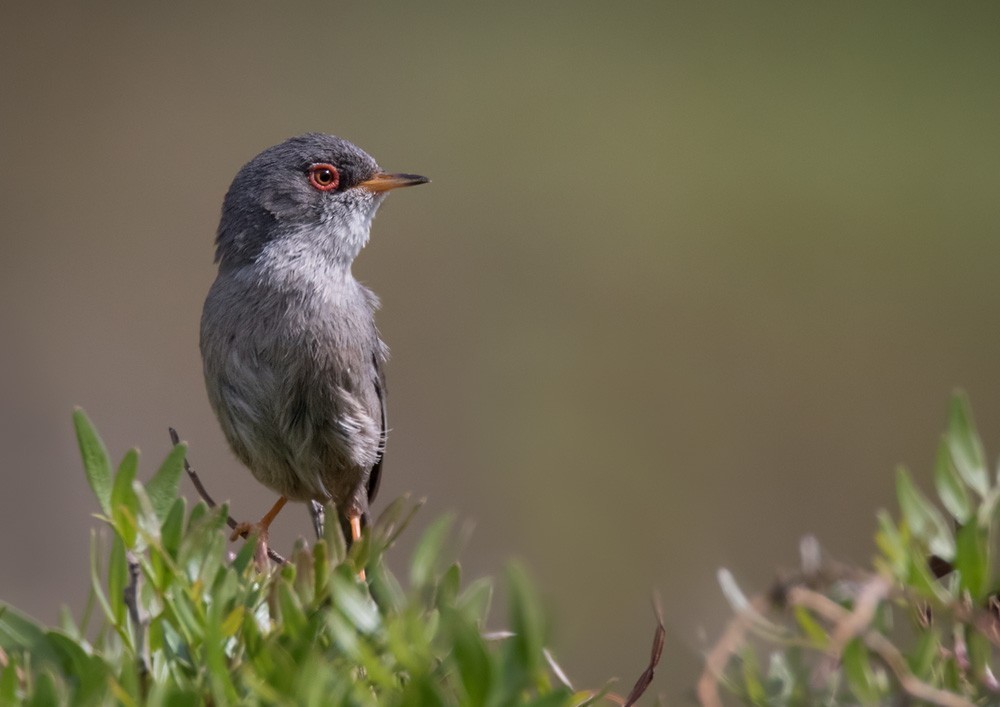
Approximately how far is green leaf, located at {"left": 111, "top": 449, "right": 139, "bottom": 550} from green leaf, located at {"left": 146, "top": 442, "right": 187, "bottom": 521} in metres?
0.06

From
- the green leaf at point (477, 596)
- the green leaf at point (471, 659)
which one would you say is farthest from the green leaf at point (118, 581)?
the green leaf at point (471, 659)

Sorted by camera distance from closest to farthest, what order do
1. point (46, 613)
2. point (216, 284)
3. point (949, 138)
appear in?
point (216, 284), point (46, 613), point (949, 138)

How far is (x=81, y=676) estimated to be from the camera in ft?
4.30

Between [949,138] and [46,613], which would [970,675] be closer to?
[46,613]

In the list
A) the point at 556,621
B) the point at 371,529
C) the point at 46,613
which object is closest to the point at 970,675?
the point at 556,621

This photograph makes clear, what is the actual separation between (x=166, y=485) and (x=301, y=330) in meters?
2.76

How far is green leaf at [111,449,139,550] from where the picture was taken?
143 cm

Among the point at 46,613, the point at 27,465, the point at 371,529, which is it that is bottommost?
the point at 46,613

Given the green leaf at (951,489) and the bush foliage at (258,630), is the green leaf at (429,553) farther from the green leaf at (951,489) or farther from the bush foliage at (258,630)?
the green leaf at (951,489)

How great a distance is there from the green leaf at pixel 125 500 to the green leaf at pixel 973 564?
0.94 meters

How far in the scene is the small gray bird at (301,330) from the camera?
167 inches

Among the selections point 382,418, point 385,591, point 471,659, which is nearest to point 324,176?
point 382,418

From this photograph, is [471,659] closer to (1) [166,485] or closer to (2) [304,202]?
(1) [166,485]

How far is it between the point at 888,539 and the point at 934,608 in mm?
112
